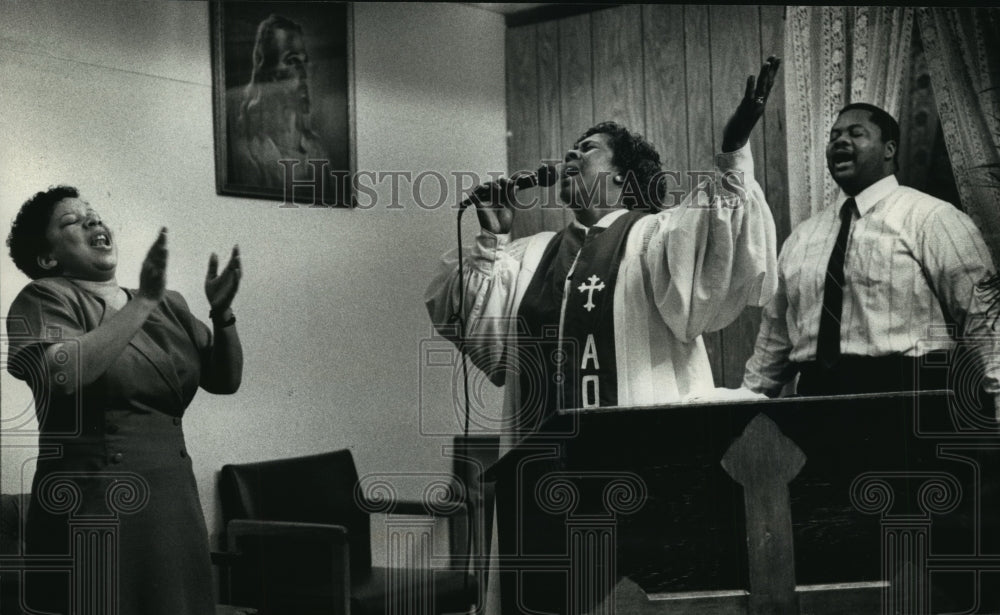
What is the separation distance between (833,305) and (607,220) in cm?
76

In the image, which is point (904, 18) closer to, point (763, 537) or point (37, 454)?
point (763, 537)

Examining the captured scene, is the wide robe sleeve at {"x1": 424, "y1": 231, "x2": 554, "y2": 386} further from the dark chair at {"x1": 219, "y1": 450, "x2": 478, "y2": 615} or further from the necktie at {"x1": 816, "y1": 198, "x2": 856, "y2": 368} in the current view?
the necktie at {"x1": 816, "y1": 198, "x2": 856, "y2": 368}

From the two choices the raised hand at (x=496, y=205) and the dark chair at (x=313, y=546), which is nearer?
the dark chair at (x=313, y=546)

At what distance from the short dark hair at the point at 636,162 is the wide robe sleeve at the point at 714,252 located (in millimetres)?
98

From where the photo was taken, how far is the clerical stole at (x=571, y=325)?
11.4ft

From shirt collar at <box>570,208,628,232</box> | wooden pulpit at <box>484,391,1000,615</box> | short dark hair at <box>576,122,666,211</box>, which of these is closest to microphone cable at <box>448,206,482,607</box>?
wooden pulpit at <box>484,391,1000,615</box>

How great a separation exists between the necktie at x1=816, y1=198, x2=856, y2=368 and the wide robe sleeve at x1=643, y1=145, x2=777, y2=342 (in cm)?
24

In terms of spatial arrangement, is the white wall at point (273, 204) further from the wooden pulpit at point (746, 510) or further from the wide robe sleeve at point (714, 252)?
the wide robe sleeve at point (714, 252)

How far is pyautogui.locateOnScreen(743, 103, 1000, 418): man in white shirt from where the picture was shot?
359 cm

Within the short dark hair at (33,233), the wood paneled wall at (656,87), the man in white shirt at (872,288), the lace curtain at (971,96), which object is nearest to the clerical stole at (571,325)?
the wood paneled wall at (656,87)

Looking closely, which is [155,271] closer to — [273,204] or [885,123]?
[273,204]

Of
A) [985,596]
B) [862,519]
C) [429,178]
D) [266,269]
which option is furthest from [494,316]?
[985,596]

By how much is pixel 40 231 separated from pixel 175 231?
1.13 feet

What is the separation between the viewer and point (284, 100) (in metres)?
3.41
